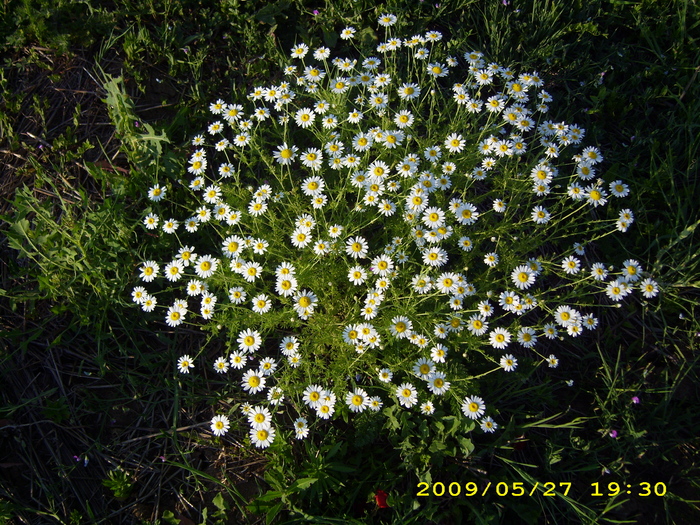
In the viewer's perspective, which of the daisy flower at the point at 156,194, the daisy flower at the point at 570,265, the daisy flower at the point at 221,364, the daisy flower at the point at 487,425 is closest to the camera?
the daisy flower at the point at 487,425

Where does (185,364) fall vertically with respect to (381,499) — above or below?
above

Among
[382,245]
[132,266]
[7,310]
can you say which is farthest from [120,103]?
[382,245]

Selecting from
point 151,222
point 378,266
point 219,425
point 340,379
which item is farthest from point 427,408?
point 151,222

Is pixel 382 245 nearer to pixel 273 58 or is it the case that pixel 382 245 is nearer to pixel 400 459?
pixel 400 459

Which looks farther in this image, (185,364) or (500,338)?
(185,364)

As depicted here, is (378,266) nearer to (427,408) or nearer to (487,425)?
(427,408)

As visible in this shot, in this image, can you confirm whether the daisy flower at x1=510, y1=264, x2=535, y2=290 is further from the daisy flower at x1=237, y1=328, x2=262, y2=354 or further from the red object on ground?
the daisy flower at x1=237, y1=328, x2=262, y2=354
